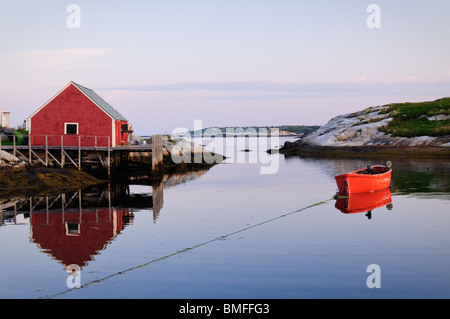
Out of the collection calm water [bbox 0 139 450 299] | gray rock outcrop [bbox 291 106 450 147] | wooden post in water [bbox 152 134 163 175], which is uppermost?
gray rock outcrop [bbox 291 106 450 147]

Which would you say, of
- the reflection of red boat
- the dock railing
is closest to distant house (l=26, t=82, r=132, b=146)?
the dock railing

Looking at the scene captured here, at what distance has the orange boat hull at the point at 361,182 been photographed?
2872 cm

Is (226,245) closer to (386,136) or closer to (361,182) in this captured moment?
(361,182)

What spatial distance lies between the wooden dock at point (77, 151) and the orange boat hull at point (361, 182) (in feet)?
61.0

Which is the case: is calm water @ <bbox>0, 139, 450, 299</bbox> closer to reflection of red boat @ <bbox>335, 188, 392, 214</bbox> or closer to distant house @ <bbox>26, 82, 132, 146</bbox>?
reflection of red boat @ <bbox>335, 188, 392, 214</bbox>

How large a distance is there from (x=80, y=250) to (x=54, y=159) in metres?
25.1

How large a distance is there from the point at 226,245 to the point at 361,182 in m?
15.0

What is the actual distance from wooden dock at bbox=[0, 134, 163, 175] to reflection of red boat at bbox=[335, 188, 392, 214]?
753 inches

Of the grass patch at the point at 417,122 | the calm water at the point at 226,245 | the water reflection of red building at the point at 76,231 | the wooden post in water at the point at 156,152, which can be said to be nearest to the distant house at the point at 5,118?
the wooden post in water at the point at 156,152

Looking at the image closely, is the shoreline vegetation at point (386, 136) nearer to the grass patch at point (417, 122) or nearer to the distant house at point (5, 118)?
the grass patch at point (417, 122)

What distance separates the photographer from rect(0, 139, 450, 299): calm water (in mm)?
12383
